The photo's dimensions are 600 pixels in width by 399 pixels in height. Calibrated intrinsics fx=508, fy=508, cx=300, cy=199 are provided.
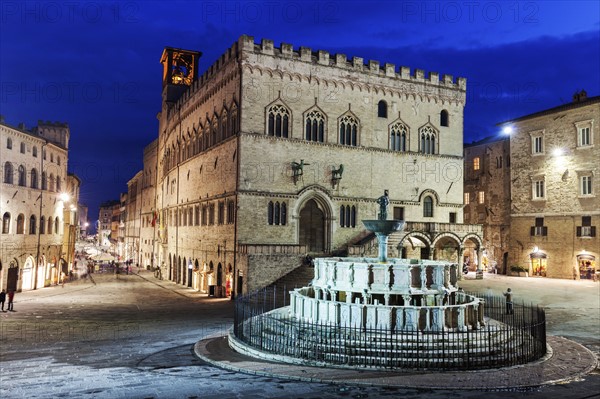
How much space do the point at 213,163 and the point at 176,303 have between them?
11361mm

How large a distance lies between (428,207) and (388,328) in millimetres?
26697

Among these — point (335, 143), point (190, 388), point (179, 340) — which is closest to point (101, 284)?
point (335, 143)

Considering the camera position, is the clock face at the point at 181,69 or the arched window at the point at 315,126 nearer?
the arched window at the point at 315,126

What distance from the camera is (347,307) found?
1519 cm

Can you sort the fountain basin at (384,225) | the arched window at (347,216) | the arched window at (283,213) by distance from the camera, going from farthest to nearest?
the arched window at (347,216)
the arched window at (283,213)
the fountain basin at (384,225)

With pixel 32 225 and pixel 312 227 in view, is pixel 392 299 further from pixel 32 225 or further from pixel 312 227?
pixel 32 225

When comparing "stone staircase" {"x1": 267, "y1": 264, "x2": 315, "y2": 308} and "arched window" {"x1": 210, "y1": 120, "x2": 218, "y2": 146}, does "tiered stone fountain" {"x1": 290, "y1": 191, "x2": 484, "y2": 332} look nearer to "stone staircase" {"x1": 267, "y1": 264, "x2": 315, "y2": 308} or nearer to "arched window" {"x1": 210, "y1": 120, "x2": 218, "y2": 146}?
"stone staircase" {"x1": 267, "y1": 264, "x2": 315, "y2": 308}

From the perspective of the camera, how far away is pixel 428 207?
40.0 metres

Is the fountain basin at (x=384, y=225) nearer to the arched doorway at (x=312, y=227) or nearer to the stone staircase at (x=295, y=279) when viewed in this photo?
the stone staircase at (x=295, y=279)

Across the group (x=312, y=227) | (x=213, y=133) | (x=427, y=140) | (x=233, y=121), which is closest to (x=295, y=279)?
(x=312, y=227)

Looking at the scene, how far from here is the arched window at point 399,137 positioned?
126ft

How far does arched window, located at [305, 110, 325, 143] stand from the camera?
3500 centimetres

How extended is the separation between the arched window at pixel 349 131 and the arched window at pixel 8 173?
22.9m

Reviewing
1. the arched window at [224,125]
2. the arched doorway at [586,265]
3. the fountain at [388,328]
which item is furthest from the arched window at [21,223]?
the arched doorway at [586,265]
